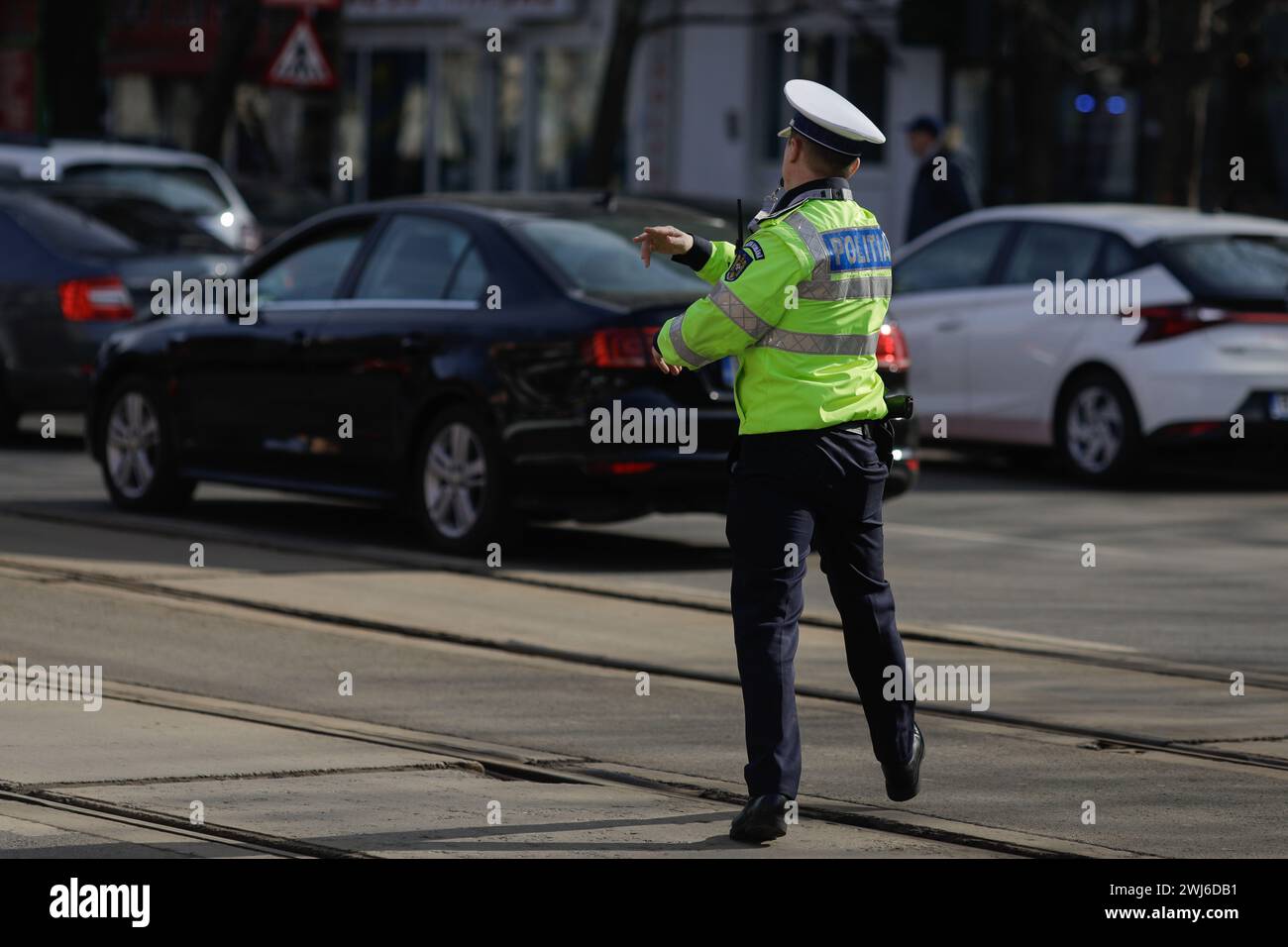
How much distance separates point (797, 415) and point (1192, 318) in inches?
340

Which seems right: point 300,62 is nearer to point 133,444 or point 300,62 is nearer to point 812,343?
point 133,444

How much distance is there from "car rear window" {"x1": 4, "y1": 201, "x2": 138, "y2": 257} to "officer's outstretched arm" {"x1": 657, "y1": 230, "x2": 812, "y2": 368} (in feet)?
34.8

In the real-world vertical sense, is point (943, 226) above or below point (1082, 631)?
above

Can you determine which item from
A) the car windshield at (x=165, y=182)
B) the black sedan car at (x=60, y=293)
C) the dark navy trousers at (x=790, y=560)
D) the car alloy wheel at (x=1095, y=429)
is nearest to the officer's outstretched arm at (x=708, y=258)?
the dark navy trousers at (x=790, y=560)

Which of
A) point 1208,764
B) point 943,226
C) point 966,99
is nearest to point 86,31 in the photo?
point 966,99

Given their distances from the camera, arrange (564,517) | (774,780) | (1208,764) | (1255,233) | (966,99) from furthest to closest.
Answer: (966,99) < (1255,233) < (564,517) < (1208,764) < (774,780)

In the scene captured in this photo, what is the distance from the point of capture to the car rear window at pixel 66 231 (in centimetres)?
1638

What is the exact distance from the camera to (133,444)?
42.8ft

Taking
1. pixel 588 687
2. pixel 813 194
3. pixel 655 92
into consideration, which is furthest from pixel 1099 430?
pixel 655 92

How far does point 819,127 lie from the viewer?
6.45 m

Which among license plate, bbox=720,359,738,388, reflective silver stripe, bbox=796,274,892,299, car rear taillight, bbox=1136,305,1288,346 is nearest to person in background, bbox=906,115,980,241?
car rear taillight, bbox=1136,305,1288,346

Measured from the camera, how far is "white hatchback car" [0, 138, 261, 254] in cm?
1900

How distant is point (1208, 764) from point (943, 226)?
30.6 ft
